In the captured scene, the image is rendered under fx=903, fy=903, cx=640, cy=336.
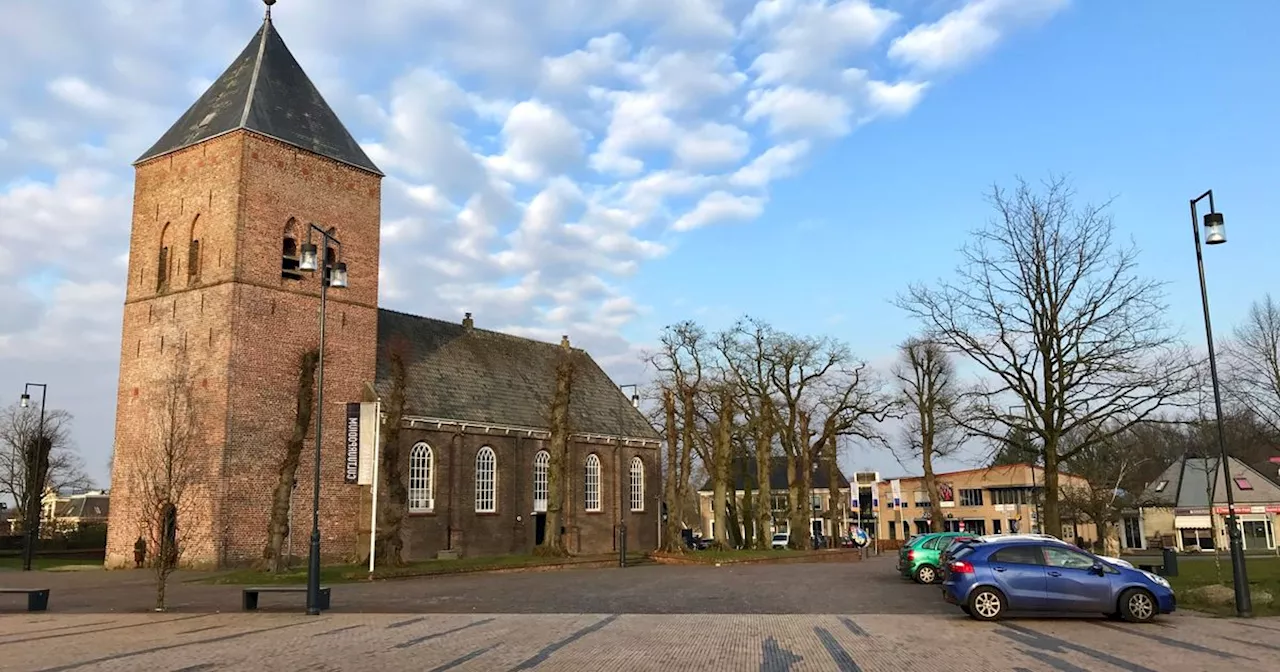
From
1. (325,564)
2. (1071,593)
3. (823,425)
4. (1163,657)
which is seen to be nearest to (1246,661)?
(1163,657)

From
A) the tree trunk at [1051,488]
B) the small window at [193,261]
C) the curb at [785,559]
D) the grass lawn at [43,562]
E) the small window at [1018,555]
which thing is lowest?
the curb at [785,559]

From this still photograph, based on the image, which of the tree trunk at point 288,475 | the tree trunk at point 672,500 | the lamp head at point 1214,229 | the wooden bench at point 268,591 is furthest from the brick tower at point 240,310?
the lamp head at point 1214,229

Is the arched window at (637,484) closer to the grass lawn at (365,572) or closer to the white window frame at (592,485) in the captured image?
the white window frame at (592,485)

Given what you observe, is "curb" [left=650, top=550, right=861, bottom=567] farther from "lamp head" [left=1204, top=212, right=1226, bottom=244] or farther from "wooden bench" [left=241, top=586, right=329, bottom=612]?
"lamp head" [left=1204, top=212, right=1226, bottom=244]

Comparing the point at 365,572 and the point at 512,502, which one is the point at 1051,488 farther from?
the point at 512,502

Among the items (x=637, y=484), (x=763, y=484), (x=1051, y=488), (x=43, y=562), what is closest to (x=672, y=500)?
(x=763, y=484)

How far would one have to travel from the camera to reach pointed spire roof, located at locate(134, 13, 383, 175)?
38.5m

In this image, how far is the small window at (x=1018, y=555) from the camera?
16328 mm

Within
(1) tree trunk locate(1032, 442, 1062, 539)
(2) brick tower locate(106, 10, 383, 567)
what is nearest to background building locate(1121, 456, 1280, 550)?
(1) tree trunk locate(1032, 442, 1062, 539)

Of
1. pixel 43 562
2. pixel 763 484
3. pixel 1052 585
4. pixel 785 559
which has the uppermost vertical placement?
pixel 763 484

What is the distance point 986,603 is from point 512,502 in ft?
105

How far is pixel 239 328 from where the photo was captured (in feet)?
118

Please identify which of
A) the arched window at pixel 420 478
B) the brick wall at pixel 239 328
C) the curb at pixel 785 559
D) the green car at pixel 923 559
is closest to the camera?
the green car at pixel 923 559

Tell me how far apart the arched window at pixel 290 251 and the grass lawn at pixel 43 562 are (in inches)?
632
